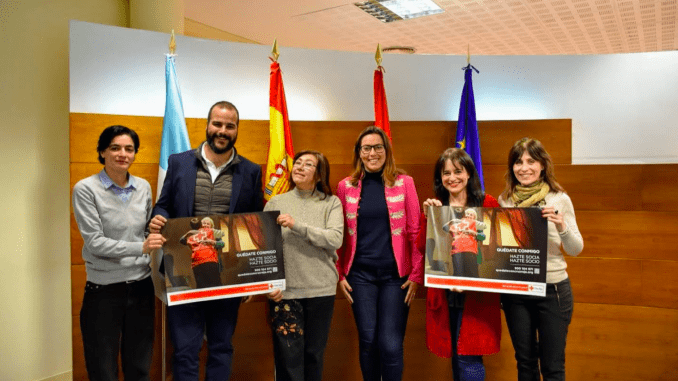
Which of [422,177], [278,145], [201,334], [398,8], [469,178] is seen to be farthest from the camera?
[398,8]

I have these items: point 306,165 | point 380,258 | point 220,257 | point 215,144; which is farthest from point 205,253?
point 380,258

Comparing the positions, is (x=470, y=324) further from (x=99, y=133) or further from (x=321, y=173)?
(x=99, y=133)

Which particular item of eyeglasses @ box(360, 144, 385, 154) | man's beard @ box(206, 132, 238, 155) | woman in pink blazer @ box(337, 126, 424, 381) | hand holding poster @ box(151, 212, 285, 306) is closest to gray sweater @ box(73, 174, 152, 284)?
hand holding poster @ box(151, 212, 285, 306)

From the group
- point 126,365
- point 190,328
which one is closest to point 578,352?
point 190,328

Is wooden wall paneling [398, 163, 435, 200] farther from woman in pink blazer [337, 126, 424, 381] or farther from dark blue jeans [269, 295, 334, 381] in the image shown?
dark blue jeans [269, 295, 334, 381]

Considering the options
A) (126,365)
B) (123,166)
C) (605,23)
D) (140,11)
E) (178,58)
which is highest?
(605,23)

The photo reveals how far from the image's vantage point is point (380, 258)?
255 centimetres

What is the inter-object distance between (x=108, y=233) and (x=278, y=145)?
3.95 feet

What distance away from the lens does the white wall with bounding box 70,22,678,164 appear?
3287 mm

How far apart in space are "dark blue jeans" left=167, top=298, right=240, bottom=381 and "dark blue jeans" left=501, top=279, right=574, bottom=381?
4.51 ft

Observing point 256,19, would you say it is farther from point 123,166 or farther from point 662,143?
point 662,143

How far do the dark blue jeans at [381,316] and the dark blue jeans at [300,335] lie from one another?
175 mm

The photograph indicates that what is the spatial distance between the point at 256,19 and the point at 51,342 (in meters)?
4.17

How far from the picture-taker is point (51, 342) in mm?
3354
